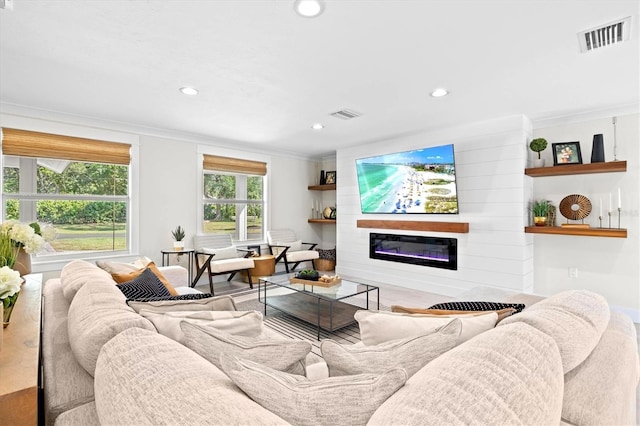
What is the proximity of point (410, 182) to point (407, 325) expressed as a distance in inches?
150

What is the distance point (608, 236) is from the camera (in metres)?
3.39

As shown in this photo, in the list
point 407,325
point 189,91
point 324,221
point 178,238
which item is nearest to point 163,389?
point 407,325

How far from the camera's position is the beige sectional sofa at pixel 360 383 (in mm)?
664

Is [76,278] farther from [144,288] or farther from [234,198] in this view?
[234,198]

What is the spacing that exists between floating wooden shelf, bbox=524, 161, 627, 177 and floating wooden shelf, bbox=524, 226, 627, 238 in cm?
62

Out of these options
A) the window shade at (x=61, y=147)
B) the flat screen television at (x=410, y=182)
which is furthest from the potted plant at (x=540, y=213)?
the window shade at (x=61, y=147)

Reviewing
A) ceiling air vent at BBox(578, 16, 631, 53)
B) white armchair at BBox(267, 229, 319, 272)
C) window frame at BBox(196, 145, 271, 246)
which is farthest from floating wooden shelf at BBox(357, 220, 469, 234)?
ceiling air vent at BBox(578, 16, 631, 53)

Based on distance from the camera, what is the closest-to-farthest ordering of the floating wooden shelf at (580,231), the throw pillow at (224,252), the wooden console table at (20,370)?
the wooden console table at (20,370) → the floating wooden shelf at (580,231) → the throw pillow at (224,252)

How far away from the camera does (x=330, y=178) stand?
20.9ft

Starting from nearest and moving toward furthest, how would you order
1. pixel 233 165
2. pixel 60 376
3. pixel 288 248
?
pixel 60 376 < pixel 233 165 < pixel 288 248

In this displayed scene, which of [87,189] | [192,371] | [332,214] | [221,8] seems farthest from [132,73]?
[332,214]

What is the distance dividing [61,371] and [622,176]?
16.1ft

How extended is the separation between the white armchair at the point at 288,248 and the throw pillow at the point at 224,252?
71 centimetres

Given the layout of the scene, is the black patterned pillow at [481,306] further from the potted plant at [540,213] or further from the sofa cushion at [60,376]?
the potted plant at [540,213]
